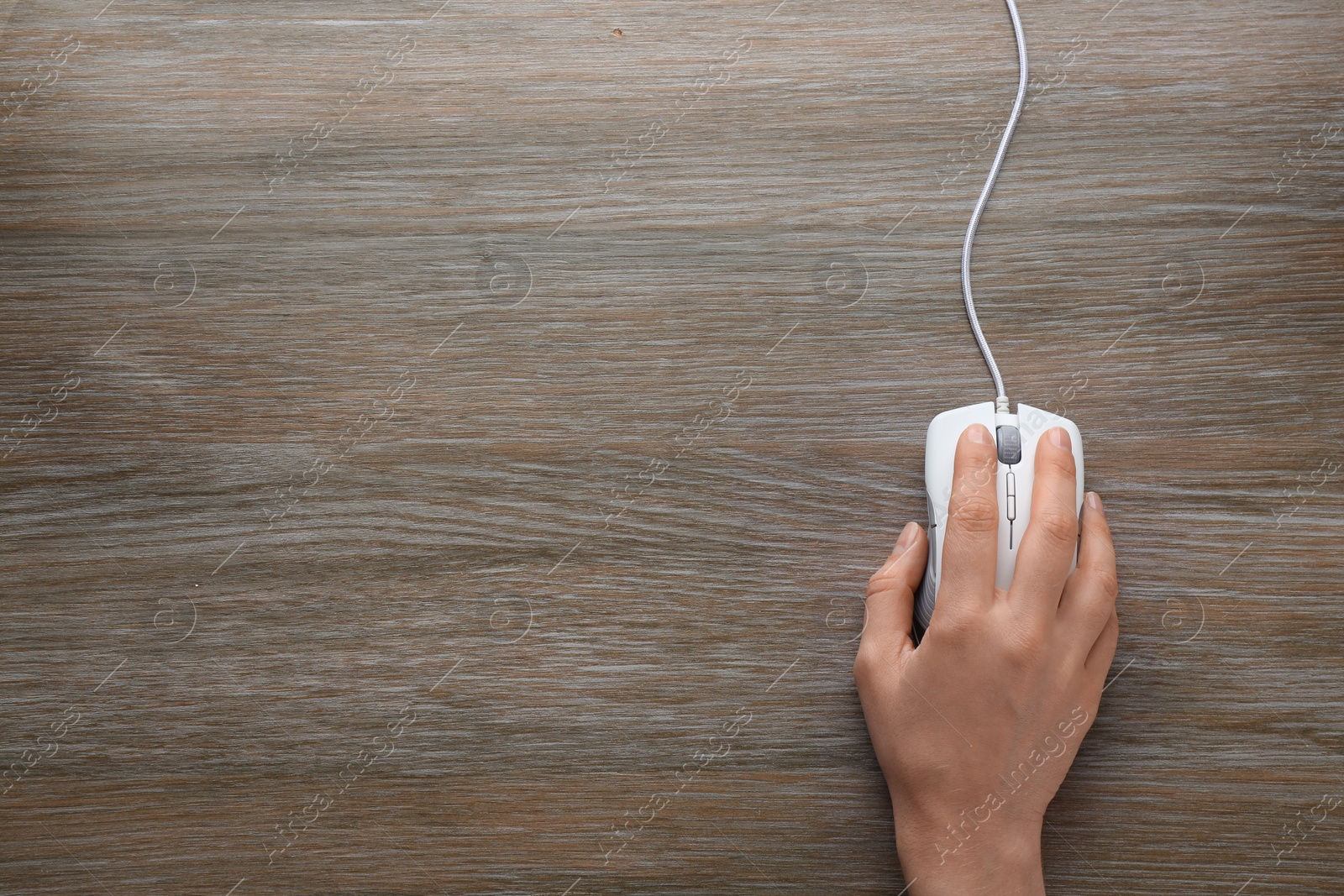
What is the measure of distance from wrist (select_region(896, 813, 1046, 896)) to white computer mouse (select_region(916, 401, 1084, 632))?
0.18 metres

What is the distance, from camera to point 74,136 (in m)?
0.81

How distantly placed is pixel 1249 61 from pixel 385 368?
3.00ft

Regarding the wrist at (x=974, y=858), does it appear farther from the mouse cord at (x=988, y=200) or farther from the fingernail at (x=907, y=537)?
the mouse cord at (x=988, y=200)

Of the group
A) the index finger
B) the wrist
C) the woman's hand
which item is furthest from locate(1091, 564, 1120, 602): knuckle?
the wrist

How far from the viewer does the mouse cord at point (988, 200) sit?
757 mm

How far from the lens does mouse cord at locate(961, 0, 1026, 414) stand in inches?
29.8

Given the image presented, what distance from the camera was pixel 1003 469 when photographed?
0.68 meters

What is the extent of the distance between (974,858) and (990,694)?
0.47 feet

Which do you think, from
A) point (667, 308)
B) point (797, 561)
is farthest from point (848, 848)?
point (667, 308)

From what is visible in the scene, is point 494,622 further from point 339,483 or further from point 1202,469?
point 1202,469

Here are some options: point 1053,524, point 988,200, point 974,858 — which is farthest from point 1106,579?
point 988,200

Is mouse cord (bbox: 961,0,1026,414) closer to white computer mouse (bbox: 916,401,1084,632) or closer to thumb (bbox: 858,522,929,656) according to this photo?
white computer mouse (bbox: 916,401,1084,632)

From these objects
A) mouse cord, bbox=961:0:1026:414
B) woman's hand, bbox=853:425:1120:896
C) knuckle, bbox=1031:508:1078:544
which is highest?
mouse cord, bbox=961:0:1026:414

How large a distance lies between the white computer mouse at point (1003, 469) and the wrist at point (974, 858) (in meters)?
0.18
